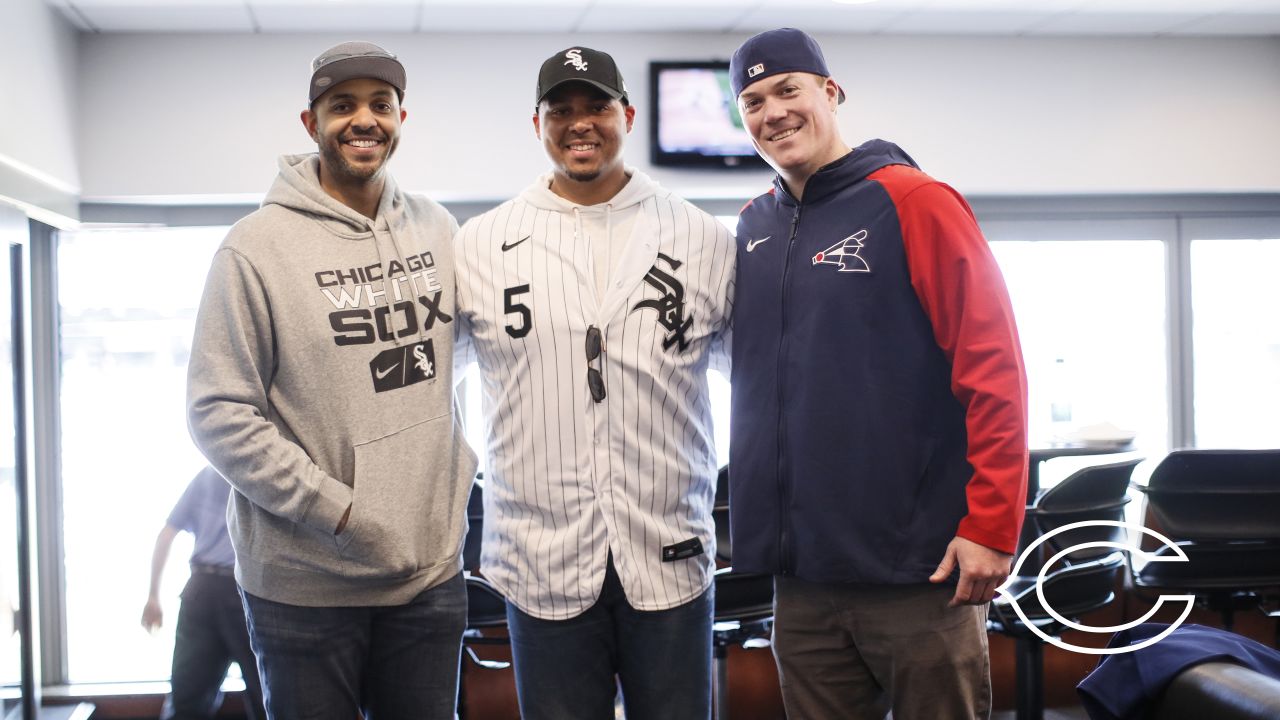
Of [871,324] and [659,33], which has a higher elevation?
[659,33]

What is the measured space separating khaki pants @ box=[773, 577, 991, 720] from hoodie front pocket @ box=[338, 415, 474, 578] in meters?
0.66

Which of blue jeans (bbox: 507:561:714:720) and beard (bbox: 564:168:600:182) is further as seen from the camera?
beard (bbox: 564:168:600:182)

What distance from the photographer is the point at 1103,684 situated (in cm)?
179

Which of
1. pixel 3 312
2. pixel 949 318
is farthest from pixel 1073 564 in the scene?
pixel 3 312

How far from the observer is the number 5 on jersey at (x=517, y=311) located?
6.05ft

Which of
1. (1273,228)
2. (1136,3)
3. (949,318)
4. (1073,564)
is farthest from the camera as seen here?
(1273,228)

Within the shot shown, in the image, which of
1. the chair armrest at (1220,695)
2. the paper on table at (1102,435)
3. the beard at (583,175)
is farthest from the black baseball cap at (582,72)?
the paper on table at (1102,435)

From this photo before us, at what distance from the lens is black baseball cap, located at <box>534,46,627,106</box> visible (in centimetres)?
190

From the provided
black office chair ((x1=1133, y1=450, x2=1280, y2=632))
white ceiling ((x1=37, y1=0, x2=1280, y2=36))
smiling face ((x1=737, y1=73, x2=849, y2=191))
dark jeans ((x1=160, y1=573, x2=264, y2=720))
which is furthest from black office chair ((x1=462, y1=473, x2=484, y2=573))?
black office chair ((x1=1133, y1=450, x2=1280, y2=632))

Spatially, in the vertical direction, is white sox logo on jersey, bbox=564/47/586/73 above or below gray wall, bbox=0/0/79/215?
below

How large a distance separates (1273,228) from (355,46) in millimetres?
4634

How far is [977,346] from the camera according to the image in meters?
1.67

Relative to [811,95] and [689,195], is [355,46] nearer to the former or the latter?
[811,95]

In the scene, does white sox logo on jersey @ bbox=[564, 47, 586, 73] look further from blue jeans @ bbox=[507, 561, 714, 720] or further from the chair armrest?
the chair armrest
